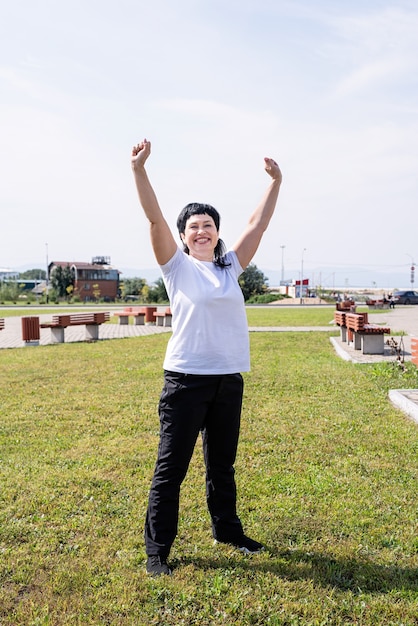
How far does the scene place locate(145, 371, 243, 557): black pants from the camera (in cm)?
298

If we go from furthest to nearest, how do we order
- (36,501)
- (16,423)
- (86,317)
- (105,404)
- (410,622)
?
(86,317) → (105,404) → (16,423) → (36,501) → (410,622)

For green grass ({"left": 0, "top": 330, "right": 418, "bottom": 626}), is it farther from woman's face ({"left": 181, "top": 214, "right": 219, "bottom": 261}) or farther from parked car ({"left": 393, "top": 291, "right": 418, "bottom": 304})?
parked car ({"left": 393, "top": 291, "right": 418, "bottom": 304})

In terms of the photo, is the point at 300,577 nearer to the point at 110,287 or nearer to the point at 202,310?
the point at 202,310

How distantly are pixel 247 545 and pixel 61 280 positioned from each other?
198 ft

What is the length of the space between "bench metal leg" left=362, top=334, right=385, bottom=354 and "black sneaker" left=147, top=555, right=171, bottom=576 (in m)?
8.83

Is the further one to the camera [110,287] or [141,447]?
[110,287]

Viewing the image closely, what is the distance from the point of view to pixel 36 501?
3.89 m

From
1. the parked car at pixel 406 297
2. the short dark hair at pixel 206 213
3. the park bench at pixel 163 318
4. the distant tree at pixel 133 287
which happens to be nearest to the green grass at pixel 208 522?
the short dark hair at pixel 206 213

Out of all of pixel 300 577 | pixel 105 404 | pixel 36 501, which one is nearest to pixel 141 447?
pixel 36 501

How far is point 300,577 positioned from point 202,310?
4.85ft

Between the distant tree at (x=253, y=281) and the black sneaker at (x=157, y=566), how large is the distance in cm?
5343

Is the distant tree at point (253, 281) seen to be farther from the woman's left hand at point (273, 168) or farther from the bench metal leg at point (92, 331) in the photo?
the woman's left hand at point (273, 168)

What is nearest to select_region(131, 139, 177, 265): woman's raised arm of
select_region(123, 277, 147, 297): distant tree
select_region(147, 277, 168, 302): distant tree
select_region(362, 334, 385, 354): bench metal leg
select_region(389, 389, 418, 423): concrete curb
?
select_region(389, 389, 418, 423): concrete curb

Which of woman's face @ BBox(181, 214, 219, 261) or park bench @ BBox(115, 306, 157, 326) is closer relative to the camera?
woman's face @ BBox(181, 214, 219, 261)
